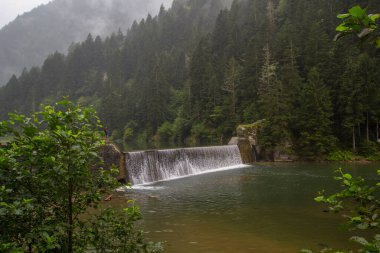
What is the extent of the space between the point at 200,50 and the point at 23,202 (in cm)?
6658

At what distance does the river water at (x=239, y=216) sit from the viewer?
9.88 metres

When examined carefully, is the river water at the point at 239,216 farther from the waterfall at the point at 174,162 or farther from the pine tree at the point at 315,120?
the pine tree at the point at 315,120

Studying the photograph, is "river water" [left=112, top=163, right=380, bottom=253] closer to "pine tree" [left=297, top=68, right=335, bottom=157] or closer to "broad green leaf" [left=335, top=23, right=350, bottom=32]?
"broad green leaf" [left=335, top=23, right=350, bottom=32]

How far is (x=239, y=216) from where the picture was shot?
43.0 ft

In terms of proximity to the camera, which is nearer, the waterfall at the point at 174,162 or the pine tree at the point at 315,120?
the waterfall at the point at 174,162

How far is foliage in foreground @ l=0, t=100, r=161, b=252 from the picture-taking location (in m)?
3.43

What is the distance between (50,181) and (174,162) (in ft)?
76.4

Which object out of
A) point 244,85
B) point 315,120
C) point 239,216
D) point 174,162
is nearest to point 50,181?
point 239,216

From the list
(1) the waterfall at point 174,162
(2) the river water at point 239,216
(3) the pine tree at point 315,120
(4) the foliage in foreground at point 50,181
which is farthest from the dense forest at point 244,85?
(2) the river water at point 239,216

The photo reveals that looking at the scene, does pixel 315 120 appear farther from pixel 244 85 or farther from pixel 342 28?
pixel 342 28

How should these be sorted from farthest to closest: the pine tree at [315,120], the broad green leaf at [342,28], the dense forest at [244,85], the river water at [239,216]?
the dense forest at [244,85]
the pine tree at [315,120]
the river water at [239,216]
the broad green leaf at [342,28]

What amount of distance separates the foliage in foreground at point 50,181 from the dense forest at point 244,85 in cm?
70

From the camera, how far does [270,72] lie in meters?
46.3

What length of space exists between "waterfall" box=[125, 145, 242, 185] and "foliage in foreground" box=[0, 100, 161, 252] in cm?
1859
